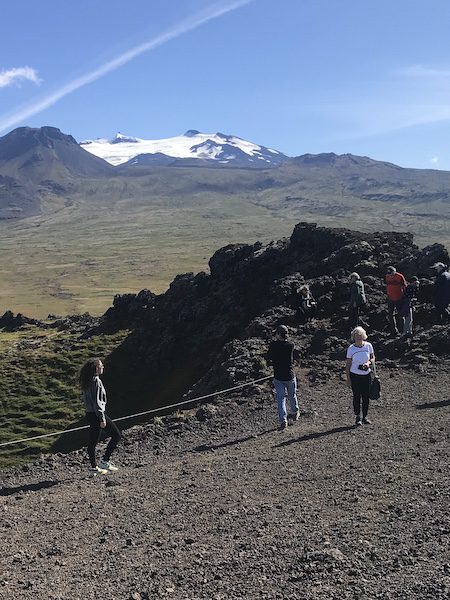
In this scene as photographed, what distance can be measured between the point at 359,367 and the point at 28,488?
349 inches

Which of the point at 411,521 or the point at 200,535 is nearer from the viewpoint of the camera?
the point at 411,521

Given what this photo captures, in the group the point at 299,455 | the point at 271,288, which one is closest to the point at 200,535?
the point at 299,455

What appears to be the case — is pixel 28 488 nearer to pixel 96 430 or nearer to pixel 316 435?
pixel 96 430

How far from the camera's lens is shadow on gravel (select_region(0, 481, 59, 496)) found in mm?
14695

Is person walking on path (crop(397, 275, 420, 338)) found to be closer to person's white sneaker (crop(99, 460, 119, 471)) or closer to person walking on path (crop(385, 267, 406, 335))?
person walking on path (crop(385, 267, 406, 335))

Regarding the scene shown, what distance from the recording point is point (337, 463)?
11883 mm

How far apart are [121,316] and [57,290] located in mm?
109578

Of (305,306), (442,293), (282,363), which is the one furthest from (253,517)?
(305,306)

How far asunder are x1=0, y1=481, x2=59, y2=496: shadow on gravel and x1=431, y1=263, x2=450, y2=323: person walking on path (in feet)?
47.1

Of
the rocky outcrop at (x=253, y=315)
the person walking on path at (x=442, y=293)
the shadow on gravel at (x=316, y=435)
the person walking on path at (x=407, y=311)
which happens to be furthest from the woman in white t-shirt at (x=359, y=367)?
the person walking on path at (x=442, y=293)

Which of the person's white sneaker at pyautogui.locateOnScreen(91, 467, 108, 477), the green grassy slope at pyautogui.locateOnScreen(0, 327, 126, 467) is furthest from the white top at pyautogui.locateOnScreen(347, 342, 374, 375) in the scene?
the green grassy slope at pyautogui.locateOnScreen(0, 327, 126, 467)

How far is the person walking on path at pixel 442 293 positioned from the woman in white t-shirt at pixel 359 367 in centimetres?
796

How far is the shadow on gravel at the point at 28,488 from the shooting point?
1470 centimetres

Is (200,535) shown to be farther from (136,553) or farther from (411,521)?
(411,521)
